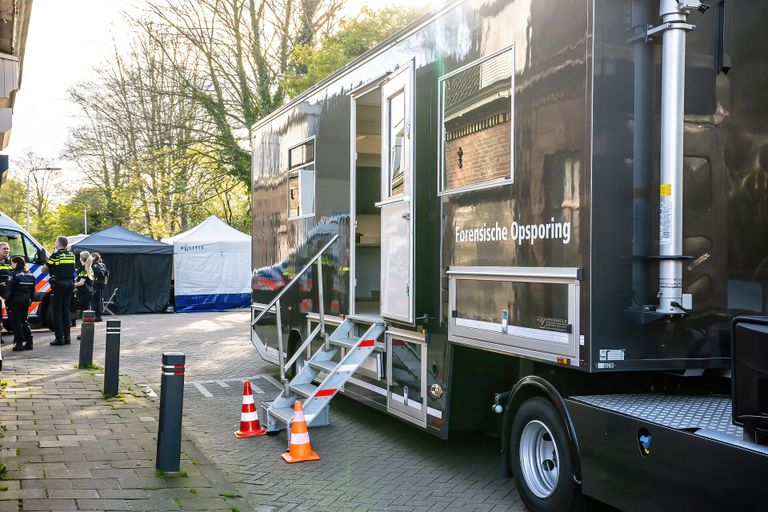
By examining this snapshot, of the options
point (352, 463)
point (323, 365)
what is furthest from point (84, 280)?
point (352, 463)

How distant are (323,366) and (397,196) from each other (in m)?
1.92

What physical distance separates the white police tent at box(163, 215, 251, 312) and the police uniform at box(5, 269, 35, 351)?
416 inches

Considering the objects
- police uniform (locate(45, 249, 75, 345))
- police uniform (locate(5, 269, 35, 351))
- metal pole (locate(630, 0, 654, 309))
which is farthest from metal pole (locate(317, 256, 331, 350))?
police uniform (locate(5, 269, 35, 351))

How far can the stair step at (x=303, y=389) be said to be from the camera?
7.55 m

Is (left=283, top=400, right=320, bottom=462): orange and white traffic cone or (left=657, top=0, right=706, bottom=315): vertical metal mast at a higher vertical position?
(left=657, top=0, right=706, bottom=315): vertical metal mast

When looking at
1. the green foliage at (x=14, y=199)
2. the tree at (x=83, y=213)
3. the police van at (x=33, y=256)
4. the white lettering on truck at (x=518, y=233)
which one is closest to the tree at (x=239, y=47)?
the police van at (x=33, y=256)

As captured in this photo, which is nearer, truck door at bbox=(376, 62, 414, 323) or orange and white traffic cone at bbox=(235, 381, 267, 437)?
truck door at bbox=(376, 62, 414, 323)

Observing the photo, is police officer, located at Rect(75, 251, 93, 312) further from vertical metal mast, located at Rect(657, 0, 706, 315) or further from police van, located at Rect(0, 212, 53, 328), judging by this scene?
vertical metal mast, located at Rect(657, 0, 706, 315)

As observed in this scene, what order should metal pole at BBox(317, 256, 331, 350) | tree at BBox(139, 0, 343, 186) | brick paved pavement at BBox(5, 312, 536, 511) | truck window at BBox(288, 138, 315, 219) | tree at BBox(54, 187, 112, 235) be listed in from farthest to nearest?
tree at BBox(54, 187, 112, 235), tree at BBox(139, 0, 343, 186), truck window at BBox(288, 138, 315, 219), metal pole at BBox(317, 256, 331, 350), brick paved pavement at BBox(5, 312, 536, 511)

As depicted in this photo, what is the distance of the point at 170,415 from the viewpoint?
240 inches

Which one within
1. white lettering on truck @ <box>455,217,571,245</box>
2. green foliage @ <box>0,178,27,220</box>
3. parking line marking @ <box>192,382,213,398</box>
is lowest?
parking line marking @ <box>192,382,213,398</box>

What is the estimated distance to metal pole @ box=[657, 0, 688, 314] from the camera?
4.41 m

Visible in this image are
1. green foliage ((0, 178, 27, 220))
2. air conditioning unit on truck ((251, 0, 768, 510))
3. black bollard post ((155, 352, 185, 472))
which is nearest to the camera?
air conditioning unit on truck ((251, 0, 768, 510))

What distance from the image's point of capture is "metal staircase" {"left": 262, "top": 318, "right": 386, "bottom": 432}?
7238 millimetres
